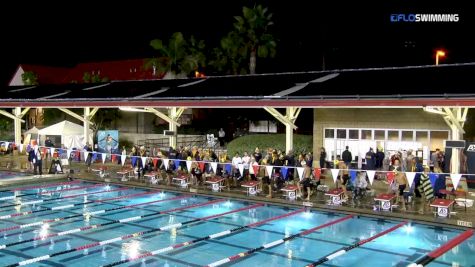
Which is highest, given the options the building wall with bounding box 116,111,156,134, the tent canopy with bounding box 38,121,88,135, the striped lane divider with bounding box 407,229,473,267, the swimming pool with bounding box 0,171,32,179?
the building wall with bounding box 116,111,156,134

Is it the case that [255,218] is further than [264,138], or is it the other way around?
[264,138]

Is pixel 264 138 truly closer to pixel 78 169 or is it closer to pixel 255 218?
pixel 78 169

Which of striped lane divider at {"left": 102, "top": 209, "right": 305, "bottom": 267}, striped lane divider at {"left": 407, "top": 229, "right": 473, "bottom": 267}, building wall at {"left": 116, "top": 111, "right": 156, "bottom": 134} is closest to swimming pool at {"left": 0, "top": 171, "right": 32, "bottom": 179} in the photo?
striped lane divider at {"left": 102, "top": 209, "right": 305, "bottom": 267}

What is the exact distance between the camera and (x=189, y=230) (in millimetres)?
13992

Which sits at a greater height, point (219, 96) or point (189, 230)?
point (219, 96)

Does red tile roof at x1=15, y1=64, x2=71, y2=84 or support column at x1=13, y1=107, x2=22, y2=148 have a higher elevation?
red tile roof at x1=15, y1=64, x2=71, y2=84

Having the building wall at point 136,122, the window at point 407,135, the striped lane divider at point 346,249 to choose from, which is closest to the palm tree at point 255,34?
the building wall at point 136,122

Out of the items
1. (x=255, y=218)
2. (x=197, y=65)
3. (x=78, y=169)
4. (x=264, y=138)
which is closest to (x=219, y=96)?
(x=255, y=218)

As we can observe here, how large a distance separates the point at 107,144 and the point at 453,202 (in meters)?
17.5

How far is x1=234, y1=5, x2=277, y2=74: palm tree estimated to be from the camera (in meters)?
37.6

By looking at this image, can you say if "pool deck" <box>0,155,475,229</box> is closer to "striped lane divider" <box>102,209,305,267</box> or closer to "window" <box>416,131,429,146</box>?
"striped lane divider" <box>102,209,305,267</box>

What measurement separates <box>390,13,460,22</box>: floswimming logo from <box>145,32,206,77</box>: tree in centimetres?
1664

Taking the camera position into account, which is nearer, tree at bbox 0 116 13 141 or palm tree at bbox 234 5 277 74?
tree at bbox 0 116 13 141

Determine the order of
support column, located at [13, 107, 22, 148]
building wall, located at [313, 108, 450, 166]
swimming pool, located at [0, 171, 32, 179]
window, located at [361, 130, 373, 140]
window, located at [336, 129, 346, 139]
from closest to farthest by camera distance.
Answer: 1. building wall, located at [313, 108, 450, 166]
2. window, located at [361, 130, 373, 140]
3. window, located at [336, 129, 346, 139]
4. swimming pool, located at [0, 171, 32, 179]
5. support column, located at [13, 107, 22, 148]
